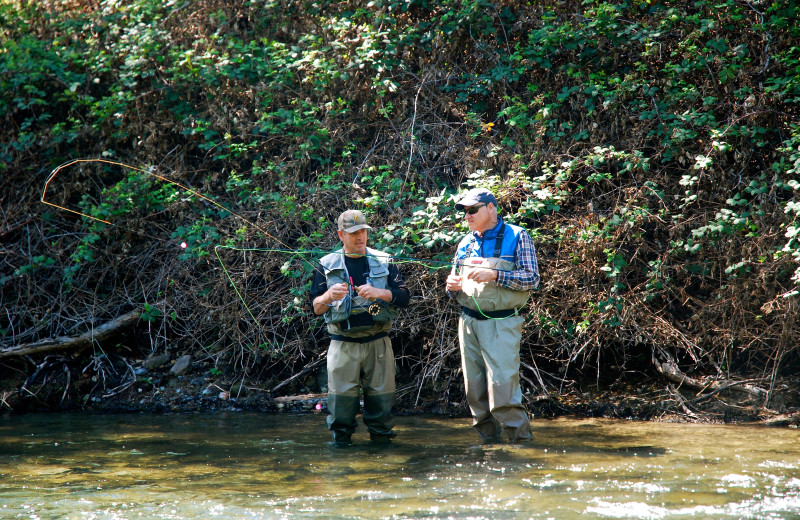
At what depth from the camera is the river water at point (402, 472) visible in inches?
142

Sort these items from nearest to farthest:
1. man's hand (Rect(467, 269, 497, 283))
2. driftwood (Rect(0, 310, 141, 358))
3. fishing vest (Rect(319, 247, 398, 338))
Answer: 1. man's hand (Rect(467, 269, 497, 283))
2. fishing vest (Rect(319, 247, 398, 338))
3. driftwood (Rect(0, 310, 141, 358))

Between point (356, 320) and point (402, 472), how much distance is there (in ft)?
3.27

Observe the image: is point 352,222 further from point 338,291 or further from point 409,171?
point 409,171

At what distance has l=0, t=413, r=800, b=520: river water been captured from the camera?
11.8ft

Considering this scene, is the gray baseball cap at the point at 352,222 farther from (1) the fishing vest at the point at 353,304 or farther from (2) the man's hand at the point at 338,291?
(2) the man's hand at the point at 338,291

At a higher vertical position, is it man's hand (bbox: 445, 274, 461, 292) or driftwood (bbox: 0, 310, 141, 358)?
man's hand (bbox: 445, 274, 461, 292)

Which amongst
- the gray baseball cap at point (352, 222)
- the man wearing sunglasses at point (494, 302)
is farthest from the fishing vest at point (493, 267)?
the gray baseball cap at point (352, 222)

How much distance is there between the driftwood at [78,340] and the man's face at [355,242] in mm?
3194

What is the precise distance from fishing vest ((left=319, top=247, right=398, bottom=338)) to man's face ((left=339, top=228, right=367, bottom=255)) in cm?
6

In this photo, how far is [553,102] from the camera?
682 cm

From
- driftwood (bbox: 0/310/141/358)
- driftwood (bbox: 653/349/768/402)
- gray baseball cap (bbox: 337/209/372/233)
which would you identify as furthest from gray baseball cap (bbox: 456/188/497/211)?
driftwood (bbox: 0/310/141/358)

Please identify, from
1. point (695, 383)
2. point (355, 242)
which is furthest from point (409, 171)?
point (695, 383)

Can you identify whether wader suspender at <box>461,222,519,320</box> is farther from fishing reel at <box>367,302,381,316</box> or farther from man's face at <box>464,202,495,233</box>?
fishing reel at <box>367,302,381,316</box>

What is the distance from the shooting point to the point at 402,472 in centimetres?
435
